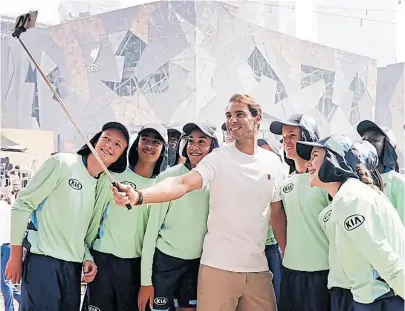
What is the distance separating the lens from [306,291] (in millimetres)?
2420

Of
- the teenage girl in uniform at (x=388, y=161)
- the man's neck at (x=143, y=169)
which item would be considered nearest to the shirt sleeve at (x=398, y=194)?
the teenage girl in uniform at (x=388, y=161)

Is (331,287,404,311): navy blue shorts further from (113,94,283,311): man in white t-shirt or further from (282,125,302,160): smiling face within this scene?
(282,125,302,160): smiling face

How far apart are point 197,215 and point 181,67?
7201 millimetres

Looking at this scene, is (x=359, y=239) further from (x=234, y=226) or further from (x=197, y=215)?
(x=197, y=215)

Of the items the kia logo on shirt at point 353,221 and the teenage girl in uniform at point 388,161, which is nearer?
the kia logo on shirt at point 353,221

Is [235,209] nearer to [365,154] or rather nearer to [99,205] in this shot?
[365,154]

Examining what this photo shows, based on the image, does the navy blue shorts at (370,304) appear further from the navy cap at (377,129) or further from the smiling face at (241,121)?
the navy cap at (377,129)

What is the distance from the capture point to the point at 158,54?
9766 millimetres

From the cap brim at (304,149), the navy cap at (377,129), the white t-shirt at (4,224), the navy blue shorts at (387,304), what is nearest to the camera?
the navy blue shorts at (387,304)

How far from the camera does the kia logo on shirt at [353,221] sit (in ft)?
6.23

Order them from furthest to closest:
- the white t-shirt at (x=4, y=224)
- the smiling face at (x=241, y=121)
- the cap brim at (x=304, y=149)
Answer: the white t-shirt at (x=4, y=224) → the smiling face at (x=241, y=121) → the cap brim at (x=304, y=149)

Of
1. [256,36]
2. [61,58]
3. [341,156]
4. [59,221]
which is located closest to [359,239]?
[341,156]

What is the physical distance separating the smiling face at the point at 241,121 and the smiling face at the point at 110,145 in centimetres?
57

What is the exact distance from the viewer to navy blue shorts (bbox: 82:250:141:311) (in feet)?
8.67
